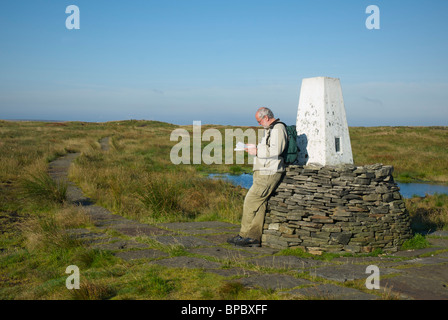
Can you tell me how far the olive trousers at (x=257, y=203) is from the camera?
6.44 m

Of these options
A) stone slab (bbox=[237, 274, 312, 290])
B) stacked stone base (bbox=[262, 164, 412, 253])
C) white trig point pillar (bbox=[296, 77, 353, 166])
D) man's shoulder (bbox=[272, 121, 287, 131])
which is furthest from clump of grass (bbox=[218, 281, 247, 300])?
white trig point pillar (bbox=[296, 77, 353, 166])

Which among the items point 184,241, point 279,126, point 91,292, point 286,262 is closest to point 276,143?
point 279,126

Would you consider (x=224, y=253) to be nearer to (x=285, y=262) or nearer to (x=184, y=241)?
(x=184, y=241)

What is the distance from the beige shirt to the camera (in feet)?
20.8

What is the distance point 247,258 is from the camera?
5711 mm

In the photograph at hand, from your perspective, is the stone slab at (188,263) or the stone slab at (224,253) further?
the stone slab at (224,253)

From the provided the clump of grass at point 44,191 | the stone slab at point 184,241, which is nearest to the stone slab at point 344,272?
the stone slab at point 184,241

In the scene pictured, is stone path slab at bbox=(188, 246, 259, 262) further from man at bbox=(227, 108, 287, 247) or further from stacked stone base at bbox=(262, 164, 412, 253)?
stacked stone base at bbox=(262, 164, 412, 253)

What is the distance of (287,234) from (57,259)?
3580 mm

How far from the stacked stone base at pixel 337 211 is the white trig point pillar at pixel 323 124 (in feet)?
1.32

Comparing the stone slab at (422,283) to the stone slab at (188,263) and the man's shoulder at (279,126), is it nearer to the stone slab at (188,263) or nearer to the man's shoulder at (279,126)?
the stone slab at (188,263)

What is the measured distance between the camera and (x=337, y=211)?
6051 mm
